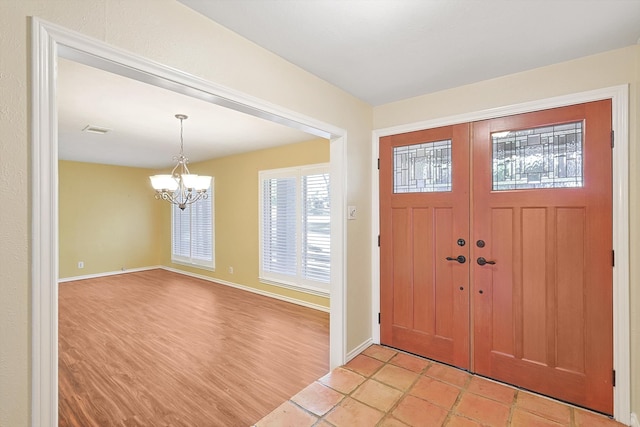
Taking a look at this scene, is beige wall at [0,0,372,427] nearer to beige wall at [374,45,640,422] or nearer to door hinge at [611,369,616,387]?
beige wall at [374,45,640,422]

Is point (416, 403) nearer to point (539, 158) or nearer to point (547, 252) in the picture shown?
point (547, 252)

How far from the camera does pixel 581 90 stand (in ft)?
→ 6.90

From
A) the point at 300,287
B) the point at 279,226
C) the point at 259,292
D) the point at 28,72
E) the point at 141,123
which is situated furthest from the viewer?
the point at 259,292

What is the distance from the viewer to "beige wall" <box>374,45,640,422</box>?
1924 millimetres

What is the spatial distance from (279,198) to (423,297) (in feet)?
9.64

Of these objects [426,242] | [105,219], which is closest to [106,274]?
[105,219]

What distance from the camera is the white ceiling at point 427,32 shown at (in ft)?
5.15

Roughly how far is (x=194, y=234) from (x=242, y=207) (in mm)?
1867

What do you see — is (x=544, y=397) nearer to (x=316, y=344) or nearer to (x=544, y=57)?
(x=316, y=344)

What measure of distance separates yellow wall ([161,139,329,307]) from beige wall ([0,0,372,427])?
2.60 meters

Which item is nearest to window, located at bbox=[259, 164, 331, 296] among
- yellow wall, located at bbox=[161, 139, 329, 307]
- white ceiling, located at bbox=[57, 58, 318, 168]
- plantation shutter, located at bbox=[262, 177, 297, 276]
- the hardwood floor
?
plantation shutter, located at bbox=[262, 177, 297, 276]

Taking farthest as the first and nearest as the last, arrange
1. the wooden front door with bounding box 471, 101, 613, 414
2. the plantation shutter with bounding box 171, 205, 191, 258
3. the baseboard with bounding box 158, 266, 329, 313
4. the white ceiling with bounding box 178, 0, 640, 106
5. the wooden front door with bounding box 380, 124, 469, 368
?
the plantation shutter with bounding box 171, 205, 191, 258 < the baseboard with bounding box 158, 266, 329, 313 < the wooden front door with bounding box 380, 124, 469, 368 < the wooden front door with bounding box 471, 101, 613, 414 < the white ceiling with bounding box 178, 0, 640, 106

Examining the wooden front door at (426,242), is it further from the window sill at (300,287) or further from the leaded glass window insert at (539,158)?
the window sill at (300,287)

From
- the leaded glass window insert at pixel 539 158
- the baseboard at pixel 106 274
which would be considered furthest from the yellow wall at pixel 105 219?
the leaded glass window insert at pixel 539 158
